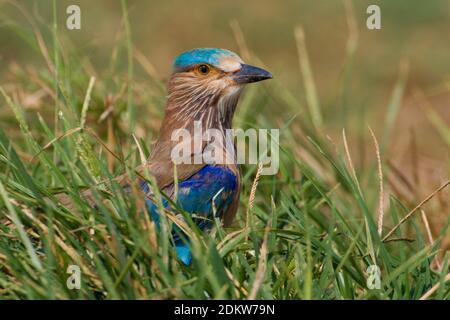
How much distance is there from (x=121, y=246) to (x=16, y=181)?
726 mm

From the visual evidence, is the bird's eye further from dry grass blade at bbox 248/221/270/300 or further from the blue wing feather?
dry grass blade at bbox 248/221/270/300

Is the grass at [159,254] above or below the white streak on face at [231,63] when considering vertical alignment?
below

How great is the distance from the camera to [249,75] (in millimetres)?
4012

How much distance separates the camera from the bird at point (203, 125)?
3.78m

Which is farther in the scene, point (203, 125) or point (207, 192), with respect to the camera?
point (203, 125)

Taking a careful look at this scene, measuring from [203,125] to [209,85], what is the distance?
0.17 metres

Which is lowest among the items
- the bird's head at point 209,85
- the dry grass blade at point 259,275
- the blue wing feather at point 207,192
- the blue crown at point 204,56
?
the dry grass blade at point 259,275

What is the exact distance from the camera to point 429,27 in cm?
895

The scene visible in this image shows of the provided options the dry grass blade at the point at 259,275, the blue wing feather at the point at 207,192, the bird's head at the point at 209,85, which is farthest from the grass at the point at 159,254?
the bird's head at the point at 209,85

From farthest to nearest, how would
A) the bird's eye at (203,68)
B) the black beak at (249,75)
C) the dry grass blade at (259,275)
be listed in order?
A: the bird's eye at (203,68) → the black beak at (249,75) → the dry grass blade at (259,275)

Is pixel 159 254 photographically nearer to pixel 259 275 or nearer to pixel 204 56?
pixel 259 275

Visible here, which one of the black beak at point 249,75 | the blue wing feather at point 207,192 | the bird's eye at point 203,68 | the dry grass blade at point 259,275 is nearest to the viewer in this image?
the dry grass blade at point 259,275

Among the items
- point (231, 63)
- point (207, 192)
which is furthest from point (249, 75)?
point (207, 192)

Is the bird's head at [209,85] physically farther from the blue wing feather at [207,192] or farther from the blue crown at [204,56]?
the blue wing feather at [207,192]
